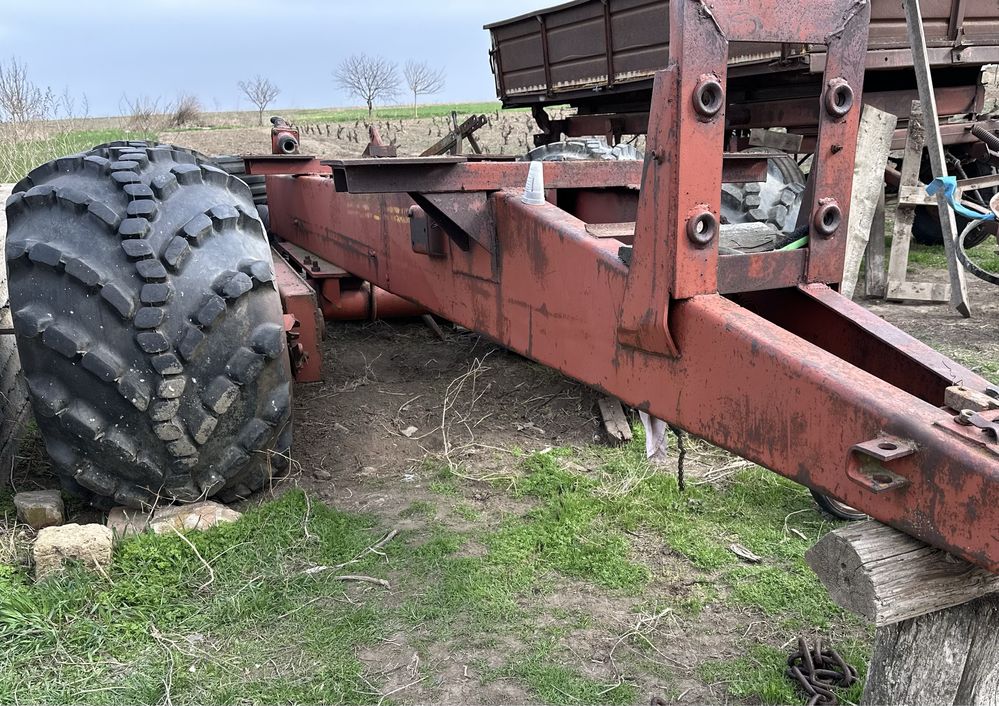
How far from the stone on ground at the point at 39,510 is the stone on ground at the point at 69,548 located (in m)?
0.22

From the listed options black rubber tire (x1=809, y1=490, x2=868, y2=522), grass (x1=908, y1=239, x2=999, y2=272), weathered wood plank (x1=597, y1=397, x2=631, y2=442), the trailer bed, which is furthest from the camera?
grass (x1=908, y1=239, x2=999, y2=272)

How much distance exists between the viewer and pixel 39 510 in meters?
2.98

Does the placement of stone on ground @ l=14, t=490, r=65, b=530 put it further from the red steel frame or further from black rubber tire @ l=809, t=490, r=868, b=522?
black rubber tire @ l=809, t=490, r=868, b=522

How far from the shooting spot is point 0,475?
10.8 feet

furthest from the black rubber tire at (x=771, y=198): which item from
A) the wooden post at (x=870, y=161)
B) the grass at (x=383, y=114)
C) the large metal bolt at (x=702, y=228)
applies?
the grass at (x=383, y=114)

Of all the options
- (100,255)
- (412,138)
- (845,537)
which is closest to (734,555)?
(845,537)

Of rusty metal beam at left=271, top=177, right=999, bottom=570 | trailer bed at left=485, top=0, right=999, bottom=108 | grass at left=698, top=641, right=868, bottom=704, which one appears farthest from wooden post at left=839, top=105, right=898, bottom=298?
rusty metal beam at left=271, top=177, right=999, bottom=570

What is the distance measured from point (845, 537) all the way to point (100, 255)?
86.8 inches

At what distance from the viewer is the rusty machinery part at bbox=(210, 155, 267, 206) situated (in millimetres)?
5230

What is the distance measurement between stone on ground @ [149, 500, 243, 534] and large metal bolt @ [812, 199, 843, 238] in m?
2.20

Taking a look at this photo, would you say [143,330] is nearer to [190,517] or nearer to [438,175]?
[190,517]

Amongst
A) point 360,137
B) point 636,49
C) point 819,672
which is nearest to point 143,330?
point 819,672

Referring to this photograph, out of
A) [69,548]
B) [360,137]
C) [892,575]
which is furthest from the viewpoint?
[360,137]

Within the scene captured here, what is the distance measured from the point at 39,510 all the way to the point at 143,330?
3.11ft
